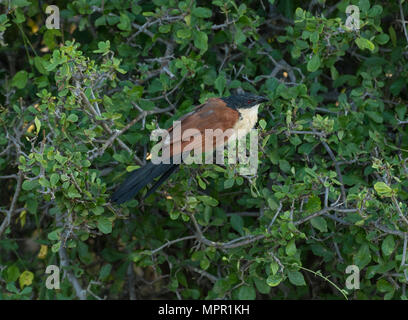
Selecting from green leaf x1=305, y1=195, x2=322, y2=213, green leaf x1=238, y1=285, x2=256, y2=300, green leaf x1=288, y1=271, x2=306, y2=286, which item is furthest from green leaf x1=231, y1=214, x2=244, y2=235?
green leaf x1=305, y1=195, x2=322, y2=213

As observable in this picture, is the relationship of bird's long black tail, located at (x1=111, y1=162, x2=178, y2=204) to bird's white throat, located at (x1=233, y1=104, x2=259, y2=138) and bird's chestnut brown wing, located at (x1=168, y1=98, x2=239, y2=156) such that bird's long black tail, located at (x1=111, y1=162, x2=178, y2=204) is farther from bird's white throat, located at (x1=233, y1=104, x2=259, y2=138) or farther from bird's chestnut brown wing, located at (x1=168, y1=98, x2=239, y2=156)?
bird's white throat, located at (x1=233, y1=104, x2=259, y2=138)

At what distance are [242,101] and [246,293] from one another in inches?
30.7

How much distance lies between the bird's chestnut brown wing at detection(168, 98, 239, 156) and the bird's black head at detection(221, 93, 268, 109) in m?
0.03

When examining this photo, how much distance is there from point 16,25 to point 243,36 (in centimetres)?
110

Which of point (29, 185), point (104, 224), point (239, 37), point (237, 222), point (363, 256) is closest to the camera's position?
point (29, 185)

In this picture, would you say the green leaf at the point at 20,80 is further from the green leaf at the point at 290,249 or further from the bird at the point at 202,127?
the green leaf at the point at 290,249

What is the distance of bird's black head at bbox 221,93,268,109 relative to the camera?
246cm

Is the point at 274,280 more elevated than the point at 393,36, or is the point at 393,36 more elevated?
the point at 393,36

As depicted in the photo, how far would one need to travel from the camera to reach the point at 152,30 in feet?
9.16

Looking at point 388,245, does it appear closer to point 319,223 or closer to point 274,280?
point 319,223

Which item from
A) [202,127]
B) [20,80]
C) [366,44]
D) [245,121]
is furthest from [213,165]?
[20,80]

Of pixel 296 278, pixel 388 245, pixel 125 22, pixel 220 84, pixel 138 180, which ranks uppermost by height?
pixel 125 22

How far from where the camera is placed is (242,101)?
2.47 meters

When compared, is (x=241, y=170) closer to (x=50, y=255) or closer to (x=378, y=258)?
(x=378, y=258)
